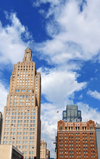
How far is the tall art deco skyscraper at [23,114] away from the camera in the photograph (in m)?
158

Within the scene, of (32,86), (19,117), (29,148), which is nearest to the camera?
(29,148)

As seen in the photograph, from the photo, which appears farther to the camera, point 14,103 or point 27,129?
point 14,103

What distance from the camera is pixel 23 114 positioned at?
561ft

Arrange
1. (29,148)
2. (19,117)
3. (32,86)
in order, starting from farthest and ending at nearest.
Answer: (32,86), (19,117), (29,148)

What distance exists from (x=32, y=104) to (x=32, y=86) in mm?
21184

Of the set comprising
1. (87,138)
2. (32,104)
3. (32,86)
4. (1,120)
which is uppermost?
(32,86)

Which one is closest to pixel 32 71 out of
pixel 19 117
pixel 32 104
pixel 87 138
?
pixel 32 104

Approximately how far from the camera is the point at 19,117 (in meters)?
170

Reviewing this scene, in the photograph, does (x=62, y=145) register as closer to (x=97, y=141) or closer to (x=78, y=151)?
(x=78, y=151)

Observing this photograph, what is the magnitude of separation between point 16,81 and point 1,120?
4127 centimetres

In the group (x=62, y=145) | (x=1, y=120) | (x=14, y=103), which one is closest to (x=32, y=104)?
(x=14, y=103)

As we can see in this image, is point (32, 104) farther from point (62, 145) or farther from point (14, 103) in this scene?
point (62, 145)

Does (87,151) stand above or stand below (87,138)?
→ below

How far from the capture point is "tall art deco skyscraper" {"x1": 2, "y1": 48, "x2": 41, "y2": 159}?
6235 inches
